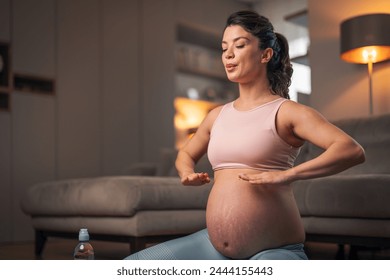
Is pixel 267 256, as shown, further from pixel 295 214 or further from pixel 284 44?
pixel 284 44

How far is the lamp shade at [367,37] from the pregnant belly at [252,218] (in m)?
1.80

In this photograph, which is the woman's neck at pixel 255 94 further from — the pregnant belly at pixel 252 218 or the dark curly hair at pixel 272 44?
the pregnant belly at pixel 252 218

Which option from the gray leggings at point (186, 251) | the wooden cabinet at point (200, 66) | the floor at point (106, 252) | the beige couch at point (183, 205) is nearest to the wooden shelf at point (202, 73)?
the wooden cabinet at point (200, 66)

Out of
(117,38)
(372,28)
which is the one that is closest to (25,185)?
(117,38)

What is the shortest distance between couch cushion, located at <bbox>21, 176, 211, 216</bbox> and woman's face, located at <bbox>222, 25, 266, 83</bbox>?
115 centimetres

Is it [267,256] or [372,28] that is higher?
[372,28]

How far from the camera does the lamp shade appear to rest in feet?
8.01

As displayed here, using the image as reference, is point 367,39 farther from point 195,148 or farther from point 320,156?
point 320,156

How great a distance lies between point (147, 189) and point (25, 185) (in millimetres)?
1665

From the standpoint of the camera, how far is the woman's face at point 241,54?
0.87 meters

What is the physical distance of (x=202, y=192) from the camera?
2139mm

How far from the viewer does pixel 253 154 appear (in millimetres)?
834

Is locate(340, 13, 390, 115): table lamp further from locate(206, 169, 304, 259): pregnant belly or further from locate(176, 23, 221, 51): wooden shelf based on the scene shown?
locate(176, 23, 221, 51): wooden shelf

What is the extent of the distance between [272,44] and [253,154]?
7.9 inches
